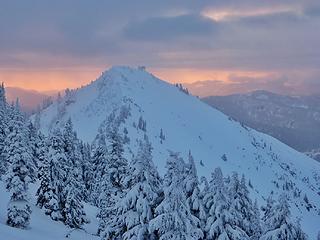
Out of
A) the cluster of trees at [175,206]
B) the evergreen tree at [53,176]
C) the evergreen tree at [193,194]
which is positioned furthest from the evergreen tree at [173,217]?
the evergreen tree at [53,176]

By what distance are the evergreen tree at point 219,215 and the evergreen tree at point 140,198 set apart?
392 cm

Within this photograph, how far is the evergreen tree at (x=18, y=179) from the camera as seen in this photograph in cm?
4547

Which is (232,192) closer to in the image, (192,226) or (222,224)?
(222,224)

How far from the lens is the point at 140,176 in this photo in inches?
1230

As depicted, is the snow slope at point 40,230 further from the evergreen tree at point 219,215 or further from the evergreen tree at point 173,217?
the evergreen tree at point 219,215

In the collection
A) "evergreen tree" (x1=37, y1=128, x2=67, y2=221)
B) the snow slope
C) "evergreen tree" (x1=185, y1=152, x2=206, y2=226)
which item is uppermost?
"evergreen tree" (x1=185, y1=152, x2=206, y2=226)

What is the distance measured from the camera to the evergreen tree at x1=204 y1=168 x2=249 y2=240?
32.1m

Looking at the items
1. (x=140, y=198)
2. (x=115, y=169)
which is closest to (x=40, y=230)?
(x=115, y=169)

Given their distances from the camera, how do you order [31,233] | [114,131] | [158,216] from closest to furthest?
[158,216] → [31,233] → [114,131]

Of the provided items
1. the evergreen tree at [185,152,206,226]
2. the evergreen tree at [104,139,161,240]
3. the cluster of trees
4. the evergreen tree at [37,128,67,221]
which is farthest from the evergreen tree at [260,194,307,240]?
the evergreen tree at [37,128,67,221]

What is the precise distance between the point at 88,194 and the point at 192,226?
52951mm

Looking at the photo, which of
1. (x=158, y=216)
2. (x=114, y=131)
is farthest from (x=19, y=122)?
(x=158, y=216)

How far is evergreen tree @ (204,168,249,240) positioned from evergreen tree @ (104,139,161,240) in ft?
12.9

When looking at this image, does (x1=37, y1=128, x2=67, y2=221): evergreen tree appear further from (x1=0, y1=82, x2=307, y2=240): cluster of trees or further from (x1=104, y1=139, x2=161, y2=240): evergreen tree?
(x1=104, y1=139, x2=161, y2=240): evergreen tree
